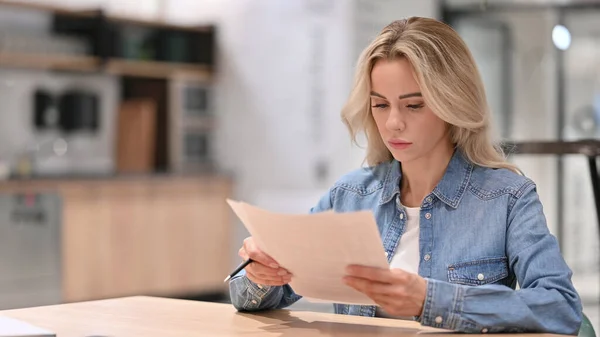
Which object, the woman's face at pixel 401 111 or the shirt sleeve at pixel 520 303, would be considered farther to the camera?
the woman's face at pixel 401 111

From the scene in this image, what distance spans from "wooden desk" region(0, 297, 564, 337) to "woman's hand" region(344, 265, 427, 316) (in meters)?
0.08

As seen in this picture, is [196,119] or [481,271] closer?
[481,271]

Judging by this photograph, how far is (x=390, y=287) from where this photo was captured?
1763 mm

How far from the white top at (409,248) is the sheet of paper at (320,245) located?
0.30m

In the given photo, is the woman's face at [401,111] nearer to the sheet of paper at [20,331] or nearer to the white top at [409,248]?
the white top at [409,248]

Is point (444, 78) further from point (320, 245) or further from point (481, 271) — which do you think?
point (320, 245)

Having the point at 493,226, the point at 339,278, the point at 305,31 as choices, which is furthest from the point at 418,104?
the point at 305,31

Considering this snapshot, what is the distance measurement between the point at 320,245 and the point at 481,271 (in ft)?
1.55

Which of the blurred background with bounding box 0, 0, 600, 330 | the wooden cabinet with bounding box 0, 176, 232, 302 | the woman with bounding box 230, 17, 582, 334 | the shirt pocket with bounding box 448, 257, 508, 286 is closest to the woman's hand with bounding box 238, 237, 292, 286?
the woman with bounding box 230, 17, 582, 334

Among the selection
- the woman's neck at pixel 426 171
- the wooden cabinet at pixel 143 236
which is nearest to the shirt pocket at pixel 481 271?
the woman's neck at pixel 426 171

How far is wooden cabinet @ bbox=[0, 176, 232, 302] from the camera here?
274 inches

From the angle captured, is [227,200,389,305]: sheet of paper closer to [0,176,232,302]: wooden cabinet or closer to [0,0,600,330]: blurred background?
[0,0,600,330]: blurred background

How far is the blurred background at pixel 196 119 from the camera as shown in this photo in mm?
6234

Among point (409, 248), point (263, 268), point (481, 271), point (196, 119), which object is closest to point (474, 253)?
point (481, 271)
